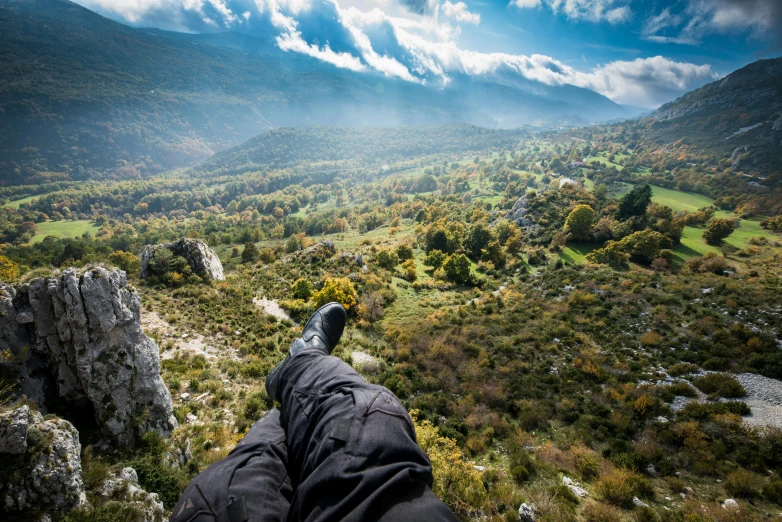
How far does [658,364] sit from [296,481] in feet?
93.7

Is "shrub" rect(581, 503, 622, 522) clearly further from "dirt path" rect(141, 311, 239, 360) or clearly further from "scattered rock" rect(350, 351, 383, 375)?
"dirt path" rect(141, 311, 239, 360)

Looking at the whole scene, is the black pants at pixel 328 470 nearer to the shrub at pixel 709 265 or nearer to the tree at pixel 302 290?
the tree at pixel 302 290

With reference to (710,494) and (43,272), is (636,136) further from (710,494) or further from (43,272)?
(43,272)

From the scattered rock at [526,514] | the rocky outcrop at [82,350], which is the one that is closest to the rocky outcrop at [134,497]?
the rocky outcrop at [82,350]

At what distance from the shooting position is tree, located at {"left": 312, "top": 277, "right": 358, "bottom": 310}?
97.8 feet

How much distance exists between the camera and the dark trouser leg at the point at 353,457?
83.4 inches

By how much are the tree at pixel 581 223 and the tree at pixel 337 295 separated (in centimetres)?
4424

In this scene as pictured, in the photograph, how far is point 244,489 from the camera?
2.50 m

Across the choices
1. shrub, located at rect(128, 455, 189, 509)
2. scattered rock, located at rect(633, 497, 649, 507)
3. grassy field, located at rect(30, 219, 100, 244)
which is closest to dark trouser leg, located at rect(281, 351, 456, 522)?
shrub, located at rect(128, 455, 189, 509)

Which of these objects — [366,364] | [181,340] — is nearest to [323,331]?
[366,364]

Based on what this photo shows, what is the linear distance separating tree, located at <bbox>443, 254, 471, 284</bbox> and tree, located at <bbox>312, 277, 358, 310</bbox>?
1790 cm

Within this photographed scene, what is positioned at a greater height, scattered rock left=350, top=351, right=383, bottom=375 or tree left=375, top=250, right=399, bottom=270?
scattered rock left=350, top=351, right=383, bottom=375

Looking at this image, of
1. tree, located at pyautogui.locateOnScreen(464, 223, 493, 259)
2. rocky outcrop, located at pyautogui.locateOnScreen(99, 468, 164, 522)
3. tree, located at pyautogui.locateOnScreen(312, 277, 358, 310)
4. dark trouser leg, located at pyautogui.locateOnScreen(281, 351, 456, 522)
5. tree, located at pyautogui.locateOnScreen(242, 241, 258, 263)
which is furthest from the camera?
tree, located at pyautogui.locateOnScreen(242, 241, 258, 263)

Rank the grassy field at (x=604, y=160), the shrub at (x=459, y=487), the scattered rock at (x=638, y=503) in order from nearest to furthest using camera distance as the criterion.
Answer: the shrub at (x=459, y=487) < the scattered rock at (x=638, y=503) < the grassy field at (x=604, y=160)
